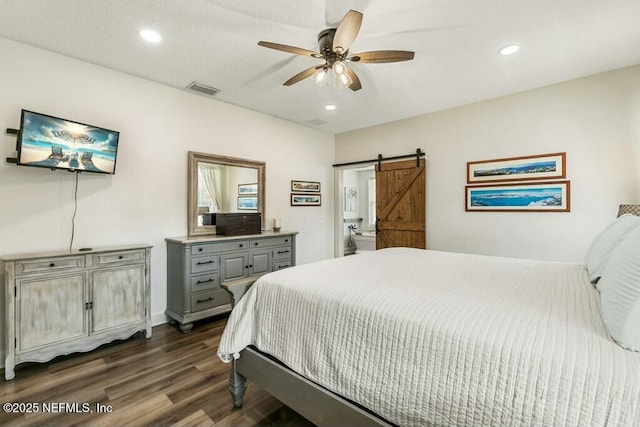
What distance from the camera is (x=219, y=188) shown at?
383 centimetres

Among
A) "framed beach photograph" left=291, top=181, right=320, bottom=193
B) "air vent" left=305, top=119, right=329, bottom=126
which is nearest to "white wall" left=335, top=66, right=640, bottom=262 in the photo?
"air vent" left=305, top=119, right=329, bottom=126

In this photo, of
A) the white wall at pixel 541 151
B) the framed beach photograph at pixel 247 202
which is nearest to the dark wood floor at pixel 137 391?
the framed beach photograph at pixel 247 202

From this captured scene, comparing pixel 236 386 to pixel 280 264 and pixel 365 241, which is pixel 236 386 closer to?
pixel 280 264

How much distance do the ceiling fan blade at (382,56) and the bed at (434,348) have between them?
5.24ft

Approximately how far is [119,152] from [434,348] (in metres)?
3.41

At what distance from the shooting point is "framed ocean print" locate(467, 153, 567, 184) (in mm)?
3305

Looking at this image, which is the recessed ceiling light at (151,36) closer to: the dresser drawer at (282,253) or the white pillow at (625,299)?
the dresser drawer at (282,253)

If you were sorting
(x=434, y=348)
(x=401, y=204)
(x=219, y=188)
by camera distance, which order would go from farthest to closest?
(x=401, y=204)
(x=219, y=188)
(x=434, y=348)

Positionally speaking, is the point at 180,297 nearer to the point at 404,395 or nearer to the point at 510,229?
the point at 404,395

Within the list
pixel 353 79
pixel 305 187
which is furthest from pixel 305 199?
pixel 353 79

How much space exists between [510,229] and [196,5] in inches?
157

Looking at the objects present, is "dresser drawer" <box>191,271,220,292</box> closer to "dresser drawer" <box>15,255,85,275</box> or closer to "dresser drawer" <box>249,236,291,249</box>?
"dresser drawer" <box>249,236,291,249</box>

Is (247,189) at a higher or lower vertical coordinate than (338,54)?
lower

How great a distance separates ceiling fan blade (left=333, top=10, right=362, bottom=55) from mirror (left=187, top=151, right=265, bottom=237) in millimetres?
2302
